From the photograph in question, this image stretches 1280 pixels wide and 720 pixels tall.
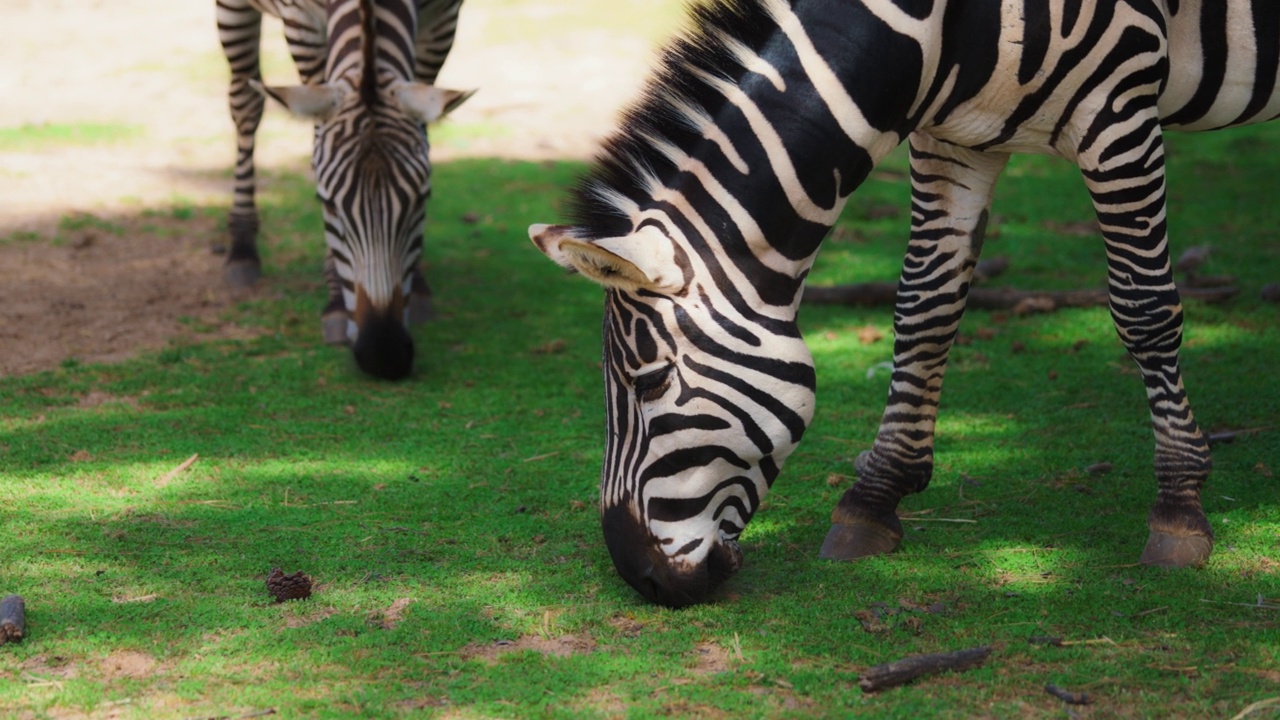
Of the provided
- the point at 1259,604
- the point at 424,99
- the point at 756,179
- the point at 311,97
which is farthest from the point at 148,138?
the point at 1259,604

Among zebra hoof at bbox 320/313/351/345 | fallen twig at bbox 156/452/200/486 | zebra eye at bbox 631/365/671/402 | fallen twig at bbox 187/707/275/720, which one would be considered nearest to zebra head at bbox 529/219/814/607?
zebra eye at bbox 631/365/671/402

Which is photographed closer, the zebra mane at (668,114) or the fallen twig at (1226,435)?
the zebra mane at (668,114)

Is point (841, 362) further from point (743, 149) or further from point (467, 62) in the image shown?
point (467, 62)

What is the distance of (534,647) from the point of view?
3633 millimetres

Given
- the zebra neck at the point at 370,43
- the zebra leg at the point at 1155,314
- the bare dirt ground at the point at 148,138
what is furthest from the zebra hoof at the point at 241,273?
the zebra leg at the point at 1155,314

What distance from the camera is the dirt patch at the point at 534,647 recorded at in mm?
3578

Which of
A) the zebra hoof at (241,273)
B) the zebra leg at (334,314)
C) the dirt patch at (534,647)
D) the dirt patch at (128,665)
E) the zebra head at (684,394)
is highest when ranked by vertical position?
the zebra head at (684,394)

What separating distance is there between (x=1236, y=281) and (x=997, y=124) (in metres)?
4.59

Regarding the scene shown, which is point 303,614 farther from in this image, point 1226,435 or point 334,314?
point 1226,435

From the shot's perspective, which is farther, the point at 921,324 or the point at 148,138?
the point at 148,138

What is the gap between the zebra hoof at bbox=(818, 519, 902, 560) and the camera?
4.33 m

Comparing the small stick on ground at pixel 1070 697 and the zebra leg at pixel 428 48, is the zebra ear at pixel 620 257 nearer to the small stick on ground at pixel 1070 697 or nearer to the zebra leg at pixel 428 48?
the small stick on ground at pixel 1070 697

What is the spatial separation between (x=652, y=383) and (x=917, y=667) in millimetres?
1093

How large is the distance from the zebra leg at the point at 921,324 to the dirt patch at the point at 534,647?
110 centimetres
